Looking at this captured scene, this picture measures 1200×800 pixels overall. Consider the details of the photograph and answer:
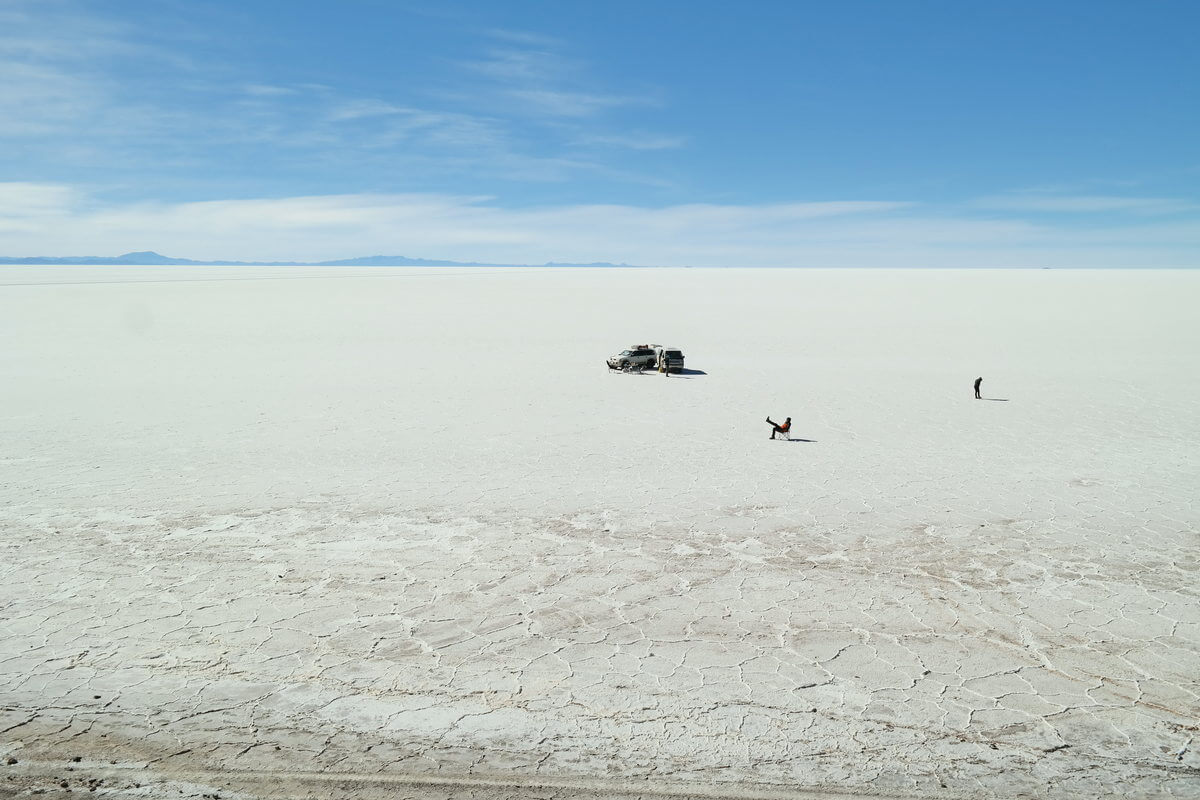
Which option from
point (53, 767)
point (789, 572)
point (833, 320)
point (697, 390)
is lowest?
point (53, 767)

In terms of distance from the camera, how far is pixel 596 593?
29.5 feet

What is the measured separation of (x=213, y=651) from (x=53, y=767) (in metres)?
1.84

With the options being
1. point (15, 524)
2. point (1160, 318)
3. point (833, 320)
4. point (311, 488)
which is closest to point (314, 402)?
point (311, 488)

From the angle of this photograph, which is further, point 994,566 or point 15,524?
point 15,524

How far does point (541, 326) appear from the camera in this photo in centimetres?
4106

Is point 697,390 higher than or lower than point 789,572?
higher

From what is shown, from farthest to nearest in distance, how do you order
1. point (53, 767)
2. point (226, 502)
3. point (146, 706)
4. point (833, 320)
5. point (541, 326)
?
1. point (833, 320)
2. point (541, 326)
3. point (226, 502)
4. point (146, 706)
5. point (53, 767)

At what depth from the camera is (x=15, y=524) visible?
10.9 meters

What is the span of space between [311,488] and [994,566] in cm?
1063

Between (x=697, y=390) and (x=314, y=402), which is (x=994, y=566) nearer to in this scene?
(x=697, y=390)

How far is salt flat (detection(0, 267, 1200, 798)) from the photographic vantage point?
5953 mm

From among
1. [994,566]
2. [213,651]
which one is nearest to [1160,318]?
[994,566]

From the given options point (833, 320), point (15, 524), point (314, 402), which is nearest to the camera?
point (15, 524)

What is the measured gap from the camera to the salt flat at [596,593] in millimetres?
5953
